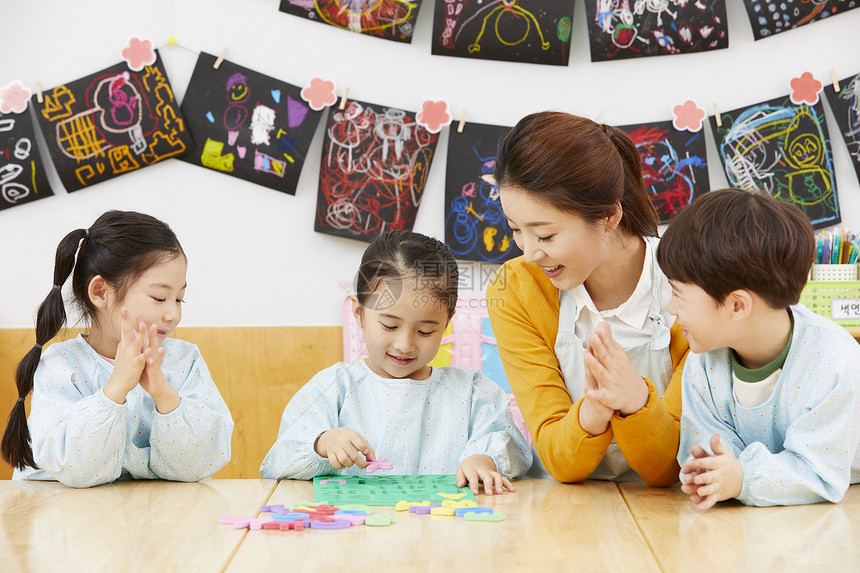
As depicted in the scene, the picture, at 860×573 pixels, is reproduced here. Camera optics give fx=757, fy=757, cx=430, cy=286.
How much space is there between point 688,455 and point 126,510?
662 millimetres

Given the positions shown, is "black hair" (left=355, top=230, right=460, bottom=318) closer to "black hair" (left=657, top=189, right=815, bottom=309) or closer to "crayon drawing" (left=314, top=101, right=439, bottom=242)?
"black hair" (left=657, top=189, right=815, bottom=309)

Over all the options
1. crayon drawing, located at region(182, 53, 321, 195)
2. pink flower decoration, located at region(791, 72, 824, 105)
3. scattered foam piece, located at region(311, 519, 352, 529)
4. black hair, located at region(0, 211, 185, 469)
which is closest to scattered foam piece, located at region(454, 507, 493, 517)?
scattered foam piece, located at region(311, 519, 352, 529)

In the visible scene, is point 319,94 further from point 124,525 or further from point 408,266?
point 124,525

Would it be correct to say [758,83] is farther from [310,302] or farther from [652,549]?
[652,549]

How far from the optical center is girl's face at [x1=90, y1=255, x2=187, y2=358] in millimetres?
1097

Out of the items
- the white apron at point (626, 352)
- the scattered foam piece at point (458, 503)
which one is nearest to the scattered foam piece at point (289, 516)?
the scattered foam piece at point (458, 503)

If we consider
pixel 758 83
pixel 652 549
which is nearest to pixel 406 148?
pixel 758 83

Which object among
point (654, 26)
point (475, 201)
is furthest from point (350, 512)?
point (654, 26)

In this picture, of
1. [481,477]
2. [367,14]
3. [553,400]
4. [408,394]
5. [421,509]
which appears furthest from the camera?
[367,14]

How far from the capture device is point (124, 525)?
781 mm

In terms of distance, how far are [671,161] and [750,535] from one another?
1.31m

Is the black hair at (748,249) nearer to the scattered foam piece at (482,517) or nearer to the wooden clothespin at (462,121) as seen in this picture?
the scattered foam piece at (482,517)

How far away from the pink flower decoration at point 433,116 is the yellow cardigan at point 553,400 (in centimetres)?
80

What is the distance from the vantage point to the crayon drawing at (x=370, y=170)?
1.84 meters
